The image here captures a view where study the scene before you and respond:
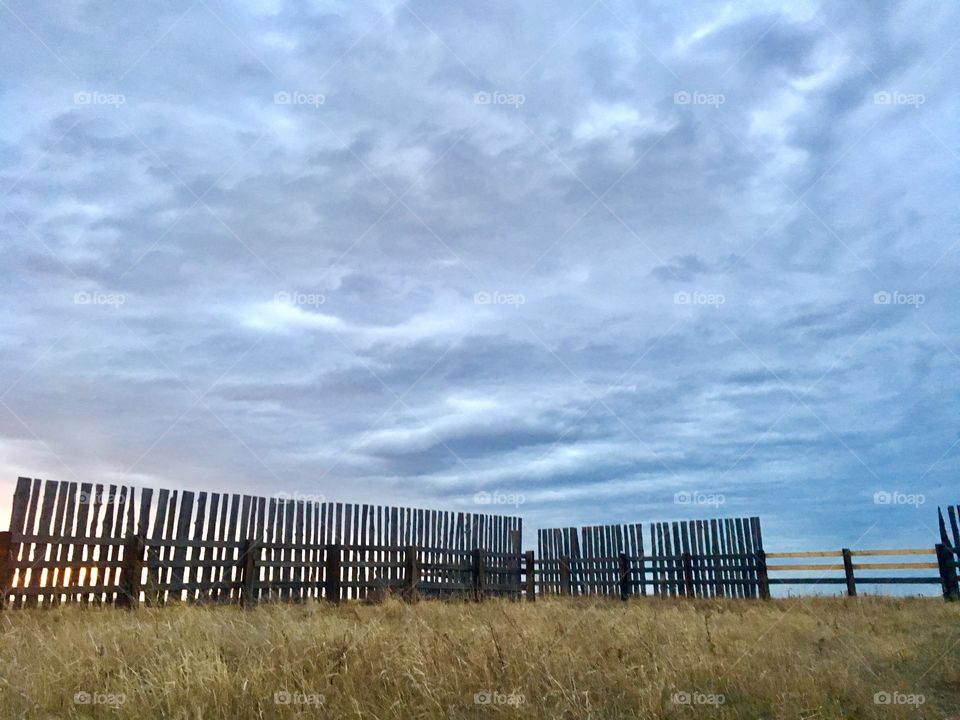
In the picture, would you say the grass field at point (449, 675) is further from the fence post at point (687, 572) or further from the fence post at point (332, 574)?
the fence post at point (687, 572)

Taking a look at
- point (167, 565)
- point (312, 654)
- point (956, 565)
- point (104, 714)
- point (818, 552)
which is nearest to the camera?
point (104, 714)

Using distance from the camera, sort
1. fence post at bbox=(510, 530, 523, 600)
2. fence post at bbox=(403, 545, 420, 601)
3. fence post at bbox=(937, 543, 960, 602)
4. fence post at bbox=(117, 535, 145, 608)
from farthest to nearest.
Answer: fence post at bbox=(510, 530, 523, 600), fence post at bbox=(403, 545, 420, 601), fence post at bbox=(937, 543, 960, 602), fence post at bbox=(117, 535, 145, 608)

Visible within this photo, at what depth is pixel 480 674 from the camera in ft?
21.0

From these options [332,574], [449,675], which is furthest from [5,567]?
[449,675]

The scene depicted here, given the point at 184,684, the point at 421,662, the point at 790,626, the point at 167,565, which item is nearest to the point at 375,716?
the point at 421,662

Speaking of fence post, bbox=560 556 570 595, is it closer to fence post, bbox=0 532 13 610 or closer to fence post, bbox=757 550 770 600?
fence post, bbox=757 550 770 600

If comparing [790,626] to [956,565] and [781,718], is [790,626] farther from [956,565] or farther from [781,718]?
[956,565]

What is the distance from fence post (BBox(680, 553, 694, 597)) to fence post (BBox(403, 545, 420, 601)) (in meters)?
8.78

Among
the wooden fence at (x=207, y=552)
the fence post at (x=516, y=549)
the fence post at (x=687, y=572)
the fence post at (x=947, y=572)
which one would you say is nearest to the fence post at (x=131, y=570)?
the wooden fence at (x=207, y=552)

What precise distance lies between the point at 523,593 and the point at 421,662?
1823cm

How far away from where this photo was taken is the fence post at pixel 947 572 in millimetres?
18656

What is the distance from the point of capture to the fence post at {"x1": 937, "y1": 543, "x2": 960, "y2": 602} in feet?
61.2

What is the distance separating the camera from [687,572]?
897 inches

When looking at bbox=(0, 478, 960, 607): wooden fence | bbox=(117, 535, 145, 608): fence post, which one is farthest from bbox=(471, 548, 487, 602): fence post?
bbox=(117, 535, 145, 608): fence post
